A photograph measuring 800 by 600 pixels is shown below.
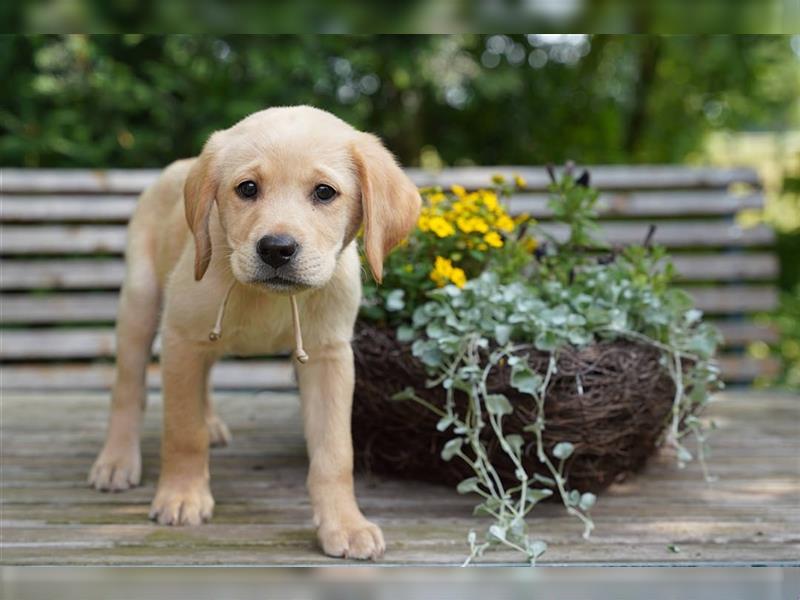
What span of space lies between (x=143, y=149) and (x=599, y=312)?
371 centimetres

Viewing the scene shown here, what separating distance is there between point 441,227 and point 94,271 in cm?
274

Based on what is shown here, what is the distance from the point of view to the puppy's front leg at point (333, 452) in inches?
100

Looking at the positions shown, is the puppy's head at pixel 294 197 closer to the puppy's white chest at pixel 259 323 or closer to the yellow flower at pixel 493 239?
the puppy's white chest at pixel 259 323

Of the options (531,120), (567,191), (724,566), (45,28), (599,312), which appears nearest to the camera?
(45,28)

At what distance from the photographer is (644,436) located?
306cm

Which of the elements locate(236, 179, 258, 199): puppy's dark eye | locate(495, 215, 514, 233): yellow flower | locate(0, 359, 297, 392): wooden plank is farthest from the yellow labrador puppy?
locate(0, 359, 297, 392): wooden plank

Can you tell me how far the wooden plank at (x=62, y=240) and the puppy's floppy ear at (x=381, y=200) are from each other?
300 cm

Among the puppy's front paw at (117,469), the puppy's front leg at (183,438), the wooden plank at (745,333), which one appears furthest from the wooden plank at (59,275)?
the wooden plank at (745,333)

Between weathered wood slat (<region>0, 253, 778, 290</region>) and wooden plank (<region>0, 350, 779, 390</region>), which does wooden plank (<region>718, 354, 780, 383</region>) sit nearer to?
wooden plank (<region>0, 350, 779, 390</region>)

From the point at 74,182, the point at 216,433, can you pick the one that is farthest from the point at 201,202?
the point at 74,182

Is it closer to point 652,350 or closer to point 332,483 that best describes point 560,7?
point 332,483

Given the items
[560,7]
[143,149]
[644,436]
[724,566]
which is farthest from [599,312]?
[143,149]

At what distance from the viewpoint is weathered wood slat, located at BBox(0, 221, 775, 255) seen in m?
5.19

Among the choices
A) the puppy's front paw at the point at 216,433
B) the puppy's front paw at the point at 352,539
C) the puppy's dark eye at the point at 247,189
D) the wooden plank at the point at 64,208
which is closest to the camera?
the puppy's dark eye at the point at 247,189
